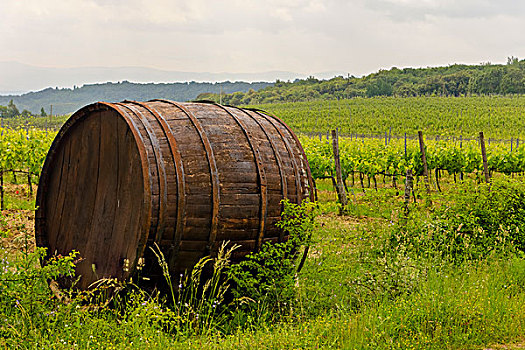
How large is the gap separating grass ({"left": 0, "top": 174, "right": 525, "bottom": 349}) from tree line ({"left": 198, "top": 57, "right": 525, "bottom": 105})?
71690mm

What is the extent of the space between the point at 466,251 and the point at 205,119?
3.91m

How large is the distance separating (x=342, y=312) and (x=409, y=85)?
96.3 m

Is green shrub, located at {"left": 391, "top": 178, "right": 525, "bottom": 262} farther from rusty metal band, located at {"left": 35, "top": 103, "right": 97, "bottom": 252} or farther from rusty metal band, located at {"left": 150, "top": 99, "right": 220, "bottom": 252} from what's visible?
rusty metal band, located at {"left": 35, "top": 103, "right": 97, "bottom": 252}

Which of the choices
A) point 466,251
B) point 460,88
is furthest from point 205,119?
point 460,88

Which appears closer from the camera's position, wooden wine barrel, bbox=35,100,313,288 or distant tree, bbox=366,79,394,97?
wooden wine barrel, bbox=35,100,313,288

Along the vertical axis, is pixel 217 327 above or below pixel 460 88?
below

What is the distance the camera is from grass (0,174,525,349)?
Answer: 3664 millimetres

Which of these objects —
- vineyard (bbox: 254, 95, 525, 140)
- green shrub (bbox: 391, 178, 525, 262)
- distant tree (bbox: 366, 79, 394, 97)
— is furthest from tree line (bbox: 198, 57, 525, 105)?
green shrub (bbox: 391, 178, 525, 262)

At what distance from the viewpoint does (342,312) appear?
172 inches

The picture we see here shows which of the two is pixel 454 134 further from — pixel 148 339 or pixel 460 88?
pixel 460 88

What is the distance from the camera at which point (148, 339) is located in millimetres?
3533

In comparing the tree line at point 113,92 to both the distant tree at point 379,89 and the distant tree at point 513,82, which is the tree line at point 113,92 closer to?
the distant tree at point 379,89

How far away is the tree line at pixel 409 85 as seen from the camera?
88.6 meters

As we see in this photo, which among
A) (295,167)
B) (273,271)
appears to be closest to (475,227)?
(295,167)
